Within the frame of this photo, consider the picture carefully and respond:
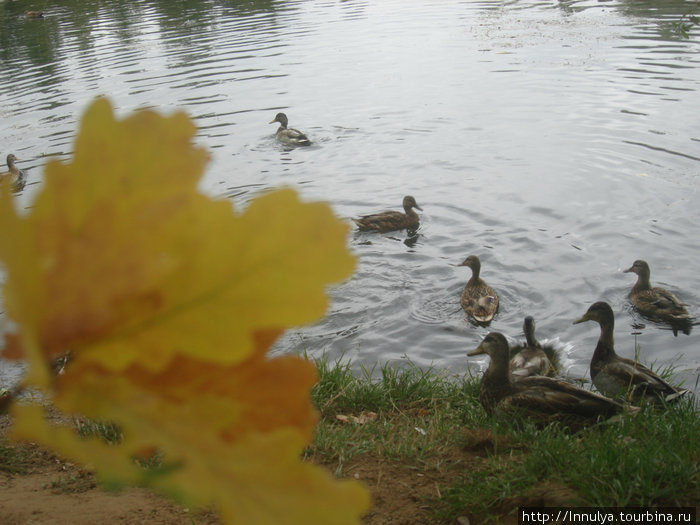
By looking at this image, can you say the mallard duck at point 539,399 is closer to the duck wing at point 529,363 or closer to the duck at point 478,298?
the duck wing at point 529,363

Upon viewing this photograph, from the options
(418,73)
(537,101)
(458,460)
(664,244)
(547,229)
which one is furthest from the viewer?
(418,73)

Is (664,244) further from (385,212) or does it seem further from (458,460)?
(458,460)

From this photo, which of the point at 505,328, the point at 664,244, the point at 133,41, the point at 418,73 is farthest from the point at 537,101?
the point at 133,41

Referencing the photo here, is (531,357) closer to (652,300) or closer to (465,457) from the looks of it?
(652,300)

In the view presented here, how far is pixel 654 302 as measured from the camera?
8312mm

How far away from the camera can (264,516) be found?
368 millimetres

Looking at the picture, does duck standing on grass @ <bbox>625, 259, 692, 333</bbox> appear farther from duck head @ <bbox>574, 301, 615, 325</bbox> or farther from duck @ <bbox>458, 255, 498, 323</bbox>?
duck @ <bbox>458, 255, 498, 323</bbox>

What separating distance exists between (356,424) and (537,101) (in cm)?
1276

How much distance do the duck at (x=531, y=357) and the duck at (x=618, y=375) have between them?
51 centimetres

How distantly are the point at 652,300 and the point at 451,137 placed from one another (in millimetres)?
6815

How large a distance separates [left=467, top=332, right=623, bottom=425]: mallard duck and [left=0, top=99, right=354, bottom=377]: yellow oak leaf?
515 cm

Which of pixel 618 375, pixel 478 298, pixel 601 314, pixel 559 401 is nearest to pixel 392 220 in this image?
pixel 478 298

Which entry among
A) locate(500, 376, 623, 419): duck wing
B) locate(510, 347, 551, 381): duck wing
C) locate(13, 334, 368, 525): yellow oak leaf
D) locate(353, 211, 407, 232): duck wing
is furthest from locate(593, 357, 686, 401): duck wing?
locate(13, 334, 368, 525): yellow oak leaf

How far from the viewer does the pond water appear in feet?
28.6
